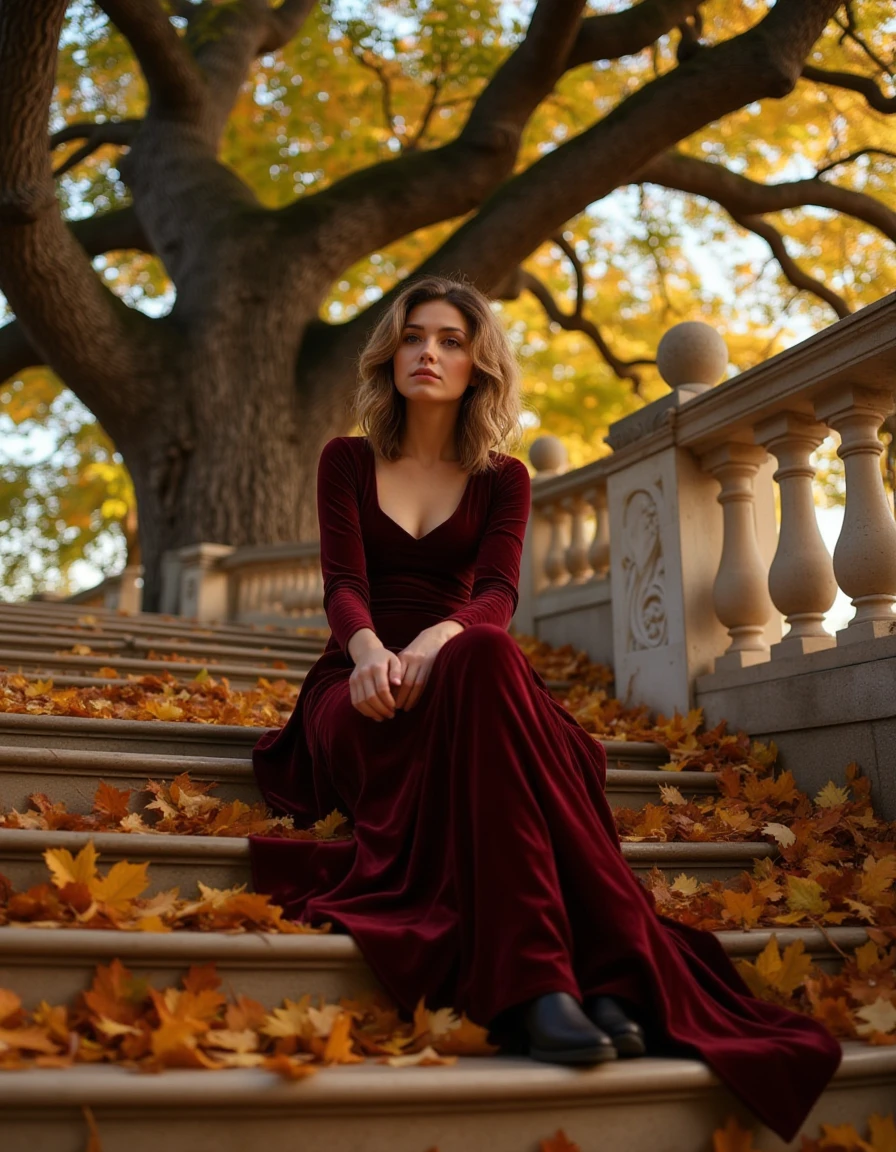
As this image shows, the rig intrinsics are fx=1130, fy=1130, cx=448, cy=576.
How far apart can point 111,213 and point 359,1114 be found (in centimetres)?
1161

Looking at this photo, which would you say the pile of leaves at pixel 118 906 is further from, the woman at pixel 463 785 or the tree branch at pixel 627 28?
the tree branch at pixel 627 28

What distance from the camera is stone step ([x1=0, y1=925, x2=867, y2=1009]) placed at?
223 centimetres

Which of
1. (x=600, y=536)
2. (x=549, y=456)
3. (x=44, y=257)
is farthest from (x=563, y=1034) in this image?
(x=44, y=257)

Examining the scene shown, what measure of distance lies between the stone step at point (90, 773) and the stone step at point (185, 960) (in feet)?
2.79

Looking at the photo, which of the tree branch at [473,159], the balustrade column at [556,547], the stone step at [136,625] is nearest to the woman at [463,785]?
the balustrade column at [556,547]

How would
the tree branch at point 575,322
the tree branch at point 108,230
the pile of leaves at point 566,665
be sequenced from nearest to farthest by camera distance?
the pile of leaves at point 566,665, the tree branch at point 108,230, the tree branch at point 575,322

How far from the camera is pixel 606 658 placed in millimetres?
5555

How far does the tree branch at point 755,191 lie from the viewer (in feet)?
35.2

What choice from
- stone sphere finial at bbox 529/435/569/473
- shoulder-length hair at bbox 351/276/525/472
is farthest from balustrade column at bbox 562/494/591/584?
shoulder-length hair at bbox 351/276/525/472

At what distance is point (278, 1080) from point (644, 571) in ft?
10.8

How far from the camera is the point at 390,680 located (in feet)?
9.09

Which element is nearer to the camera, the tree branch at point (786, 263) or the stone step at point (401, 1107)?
the stone step at point (401, 1107)

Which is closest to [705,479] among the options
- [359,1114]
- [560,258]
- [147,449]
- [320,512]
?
[320,512]

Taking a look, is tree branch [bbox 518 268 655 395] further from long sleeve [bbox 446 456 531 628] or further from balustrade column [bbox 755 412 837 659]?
long sleeve [bbox 446 456 531 628]
